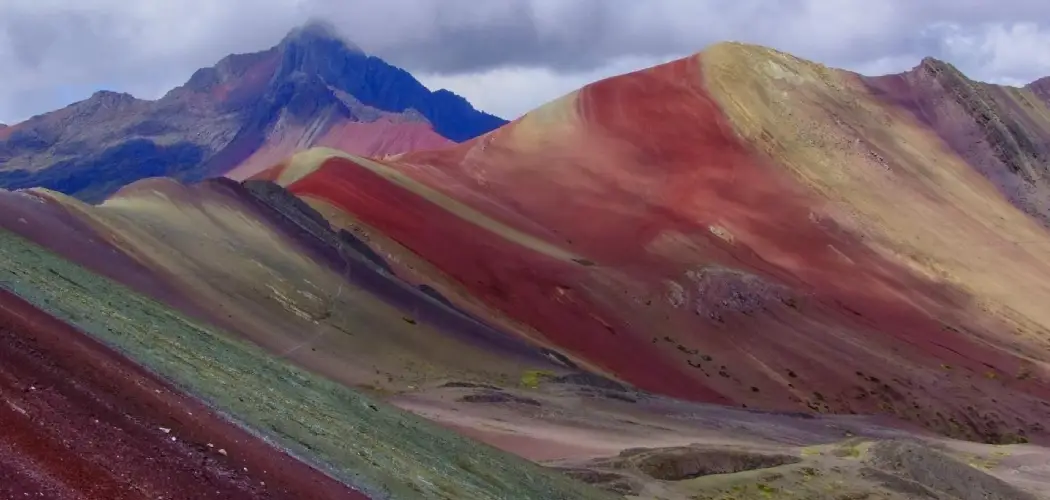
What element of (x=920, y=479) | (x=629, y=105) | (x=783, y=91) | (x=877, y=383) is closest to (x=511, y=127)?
(x=629, y=105)

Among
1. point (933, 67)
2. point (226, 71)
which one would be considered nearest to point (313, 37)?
point (226, 71)

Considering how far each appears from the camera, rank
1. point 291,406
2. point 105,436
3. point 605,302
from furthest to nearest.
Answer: point 605,302 < point 291,406 < point 105,436

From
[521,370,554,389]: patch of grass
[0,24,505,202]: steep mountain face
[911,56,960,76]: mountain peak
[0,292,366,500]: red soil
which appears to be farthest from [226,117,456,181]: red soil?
[0,292,366,500]: red soil

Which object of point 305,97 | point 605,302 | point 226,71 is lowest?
point 605,302

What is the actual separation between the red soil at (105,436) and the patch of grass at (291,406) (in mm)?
868

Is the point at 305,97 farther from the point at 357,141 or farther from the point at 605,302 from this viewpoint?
the point at 605,302

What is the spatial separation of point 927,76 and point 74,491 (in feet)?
281

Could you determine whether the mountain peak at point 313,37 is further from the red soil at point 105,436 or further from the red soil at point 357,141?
the red soil at point 105,436

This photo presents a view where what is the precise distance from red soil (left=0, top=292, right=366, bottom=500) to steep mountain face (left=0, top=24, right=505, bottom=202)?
5223 inches

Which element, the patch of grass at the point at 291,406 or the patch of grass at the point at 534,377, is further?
the patch of grass at the point at 534,377

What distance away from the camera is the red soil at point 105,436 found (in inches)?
413

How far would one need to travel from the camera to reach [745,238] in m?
61.5

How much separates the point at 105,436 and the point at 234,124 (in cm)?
16617

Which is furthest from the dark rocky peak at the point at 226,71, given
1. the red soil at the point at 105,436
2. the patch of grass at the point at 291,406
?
the red soil at the point at 105,436
